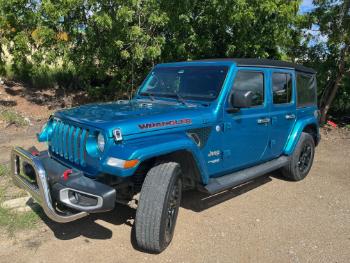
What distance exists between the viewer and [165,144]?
11.4ft

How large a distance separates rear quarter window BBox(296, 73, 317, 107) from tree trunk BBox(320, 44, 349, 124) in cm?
381

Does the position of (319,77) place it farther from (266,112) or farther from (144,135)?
(144,135)

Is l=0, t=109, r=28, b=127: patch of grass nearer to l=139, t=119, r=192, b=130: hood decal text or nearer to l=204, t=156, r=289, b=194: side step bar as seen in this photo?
l=204, t=156, r=289, b=194: side step bar

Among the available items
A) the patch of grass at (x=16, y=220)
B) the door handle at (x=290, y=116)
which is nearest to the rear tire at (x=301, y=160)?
the door handle at (x=290, y=116)

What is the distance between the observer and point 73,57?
9703 millimetres

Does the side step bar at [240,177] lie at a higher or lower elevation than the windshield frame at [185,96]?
lower

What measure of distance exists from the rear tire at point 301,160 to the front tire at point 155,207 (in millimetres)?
2738

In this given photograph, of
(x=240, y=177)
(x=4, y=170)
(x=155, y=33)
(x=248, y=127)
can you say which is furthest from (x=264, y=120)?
(x=155, y=33)

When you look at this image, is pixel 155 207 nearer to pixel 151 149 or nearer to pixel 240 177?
pixel 151 149

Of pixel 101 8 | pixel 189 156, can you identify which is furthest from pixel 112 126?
pixel 101 8

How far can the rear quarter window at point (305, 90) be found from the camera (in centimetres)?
580

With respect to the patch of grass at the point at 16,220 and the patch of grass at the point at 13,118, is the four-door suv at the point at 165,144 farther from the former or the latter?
the patch of grass at the point at 13,118

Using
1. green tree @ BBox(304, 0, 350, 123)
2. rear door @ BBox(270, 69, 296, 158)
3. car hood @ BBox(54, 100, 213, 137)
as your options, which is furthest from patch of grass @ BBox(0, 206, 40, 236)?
green tree @ BBox(304, 0, 350, 123)

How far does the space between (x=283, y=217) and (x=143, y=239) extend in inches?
75.9
